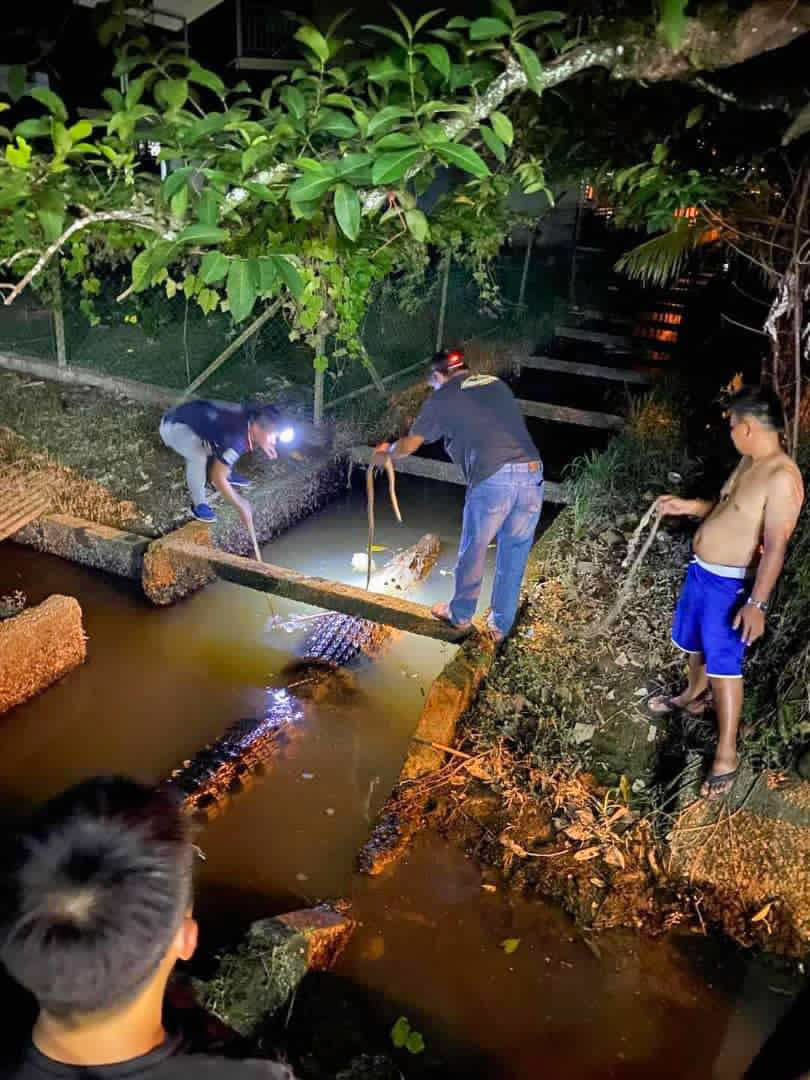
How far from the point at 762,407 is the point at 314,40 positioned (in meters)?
2.25

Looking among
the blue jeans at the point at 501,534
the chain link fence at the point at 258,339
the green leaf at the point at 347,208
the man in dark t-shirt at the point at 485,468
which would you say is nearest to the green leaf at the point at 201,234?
the green leaf at the point at 347,208

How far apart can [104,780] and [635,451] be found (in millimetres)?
6059

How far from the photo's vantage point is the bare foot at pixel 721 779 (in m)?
3.57

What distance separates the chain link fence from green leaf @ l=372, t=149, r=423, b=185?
5.99m

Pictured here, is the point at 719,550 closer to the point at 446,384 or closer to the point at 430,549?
the point at 446,384

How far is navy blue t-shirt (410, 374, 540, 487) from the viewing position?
180 inches

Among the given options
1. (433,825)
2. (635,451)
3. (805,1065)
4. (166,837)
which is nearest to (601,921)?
(433,825)

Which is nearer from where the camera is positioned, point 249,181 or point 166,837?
point 166,837

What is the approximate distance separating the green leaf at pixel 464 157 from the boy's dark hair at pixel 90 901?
5.85ft

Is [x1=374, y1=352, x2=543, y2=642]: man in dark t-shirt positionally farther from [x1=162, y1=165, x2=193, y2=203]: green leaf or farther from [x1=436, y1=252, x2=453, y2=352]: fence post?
[x1=436, y1=252, x2=453, y2=352]: fence post

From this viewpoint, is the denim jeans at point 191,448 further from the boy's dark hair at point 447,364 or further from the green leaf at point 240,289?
the green leaf at point 240,289

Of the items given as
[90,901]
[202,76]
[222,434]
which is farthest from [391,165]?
[222,434]

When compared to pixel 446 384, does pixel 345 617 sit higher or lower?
lower

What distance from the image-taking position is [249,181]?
2.29 metres
